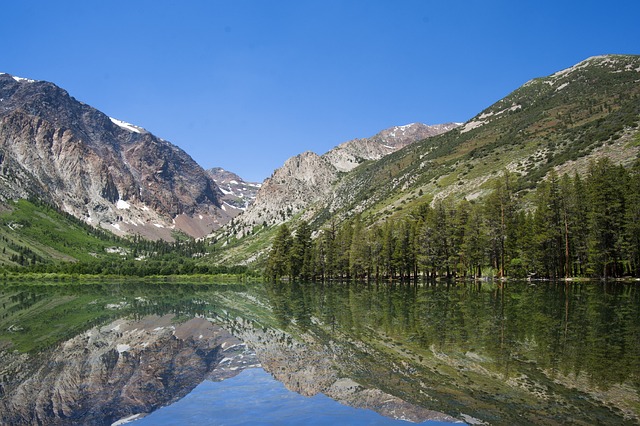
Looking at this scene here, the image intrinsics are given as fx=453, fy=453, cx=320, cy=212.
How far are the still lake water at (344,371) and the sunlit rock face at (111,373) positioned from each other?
7cm

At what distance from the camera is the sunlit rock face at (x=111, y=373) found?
14.9 m

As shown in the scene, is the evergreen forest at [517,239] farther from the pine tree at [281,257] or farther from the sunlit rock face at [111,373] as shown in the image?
the sunlit rock face at [111,373]

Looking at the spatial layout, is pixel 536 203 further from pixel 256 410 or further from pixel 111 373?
pixel 256 410

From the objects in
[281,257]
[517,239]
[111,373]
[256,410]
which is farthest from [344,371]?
[281,257]

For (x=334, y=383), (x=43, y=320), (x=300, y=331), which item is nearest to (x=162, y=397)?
(x=334, y=383)

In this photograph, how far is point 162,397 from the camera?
53.4 ft

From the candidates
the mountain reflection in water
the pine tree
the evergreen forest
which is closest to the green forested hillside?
the evergreen forest

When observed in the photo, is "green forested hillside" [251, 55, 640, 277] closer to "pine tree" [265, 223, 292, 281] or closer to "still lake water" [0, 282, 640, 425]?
"pine tree" [265, 223, 292, 281]

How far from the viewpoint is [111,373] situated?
794 inches

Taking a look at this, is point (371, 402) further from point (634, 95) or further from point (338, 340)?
point (634, 95)

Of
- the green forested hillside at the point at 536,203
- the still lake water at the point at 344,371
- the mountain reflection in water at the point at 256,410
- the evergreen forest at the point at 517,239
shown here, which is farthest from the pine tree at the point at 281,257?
the mountain reflection in water at the point at 256,410

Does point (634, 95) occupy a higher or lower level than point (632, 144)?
higher

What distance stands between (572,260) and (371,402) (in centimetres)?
7627

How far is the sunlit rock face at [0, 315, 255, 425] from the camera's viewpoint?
585 inches
